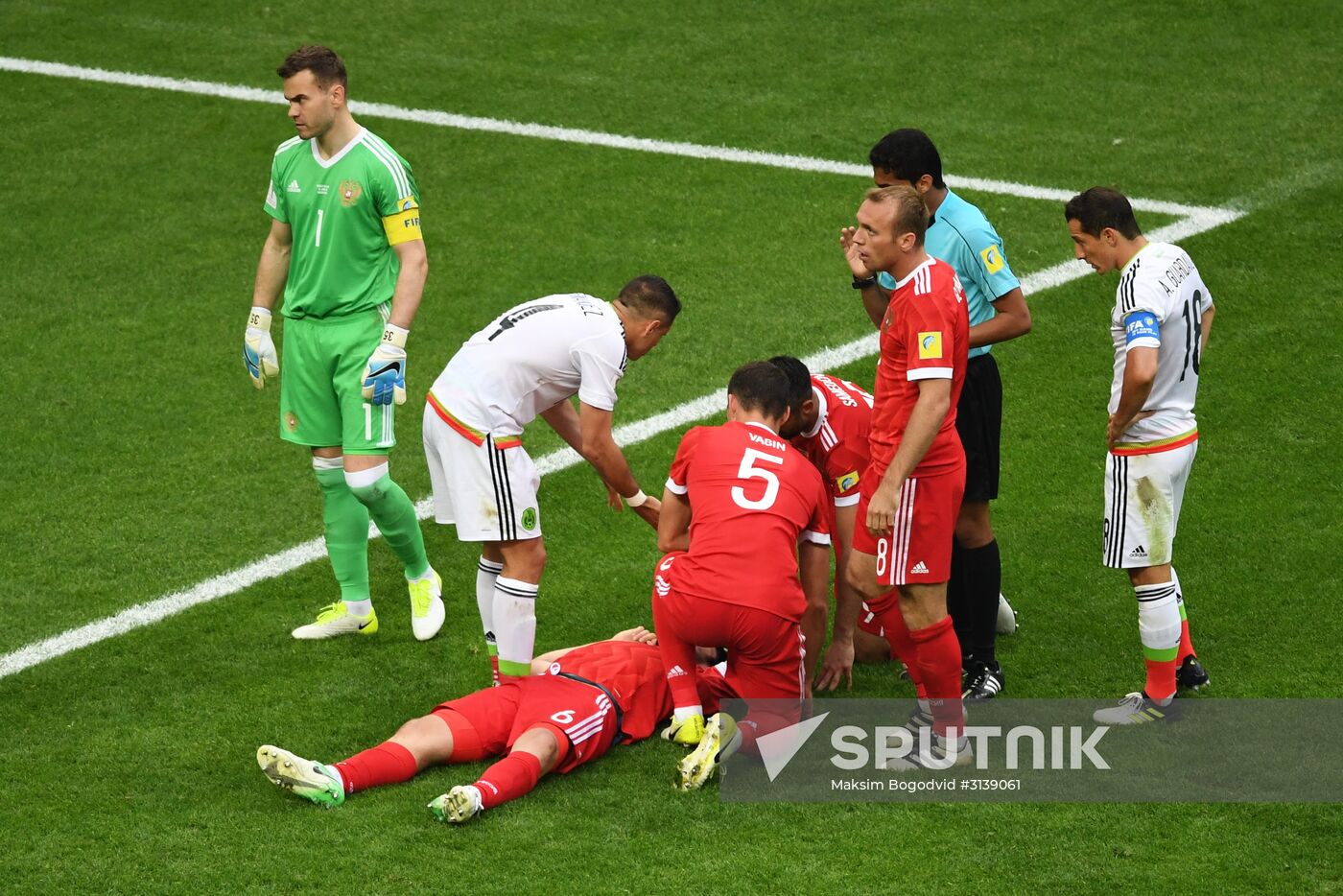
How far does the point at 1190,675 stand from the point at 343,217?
3.87 metres

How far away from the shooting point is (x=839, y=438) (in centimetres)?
628

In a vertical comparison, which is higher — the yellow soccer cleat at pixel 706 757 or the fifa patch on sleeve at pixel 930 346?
the fifa patch on sleeve at pixel 930 346

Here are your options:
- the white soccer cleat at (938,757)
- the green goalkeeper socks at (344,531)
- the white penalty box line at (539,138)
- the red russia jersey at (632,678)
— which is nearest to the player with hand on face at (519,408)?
the red russia jersey at (632,678)

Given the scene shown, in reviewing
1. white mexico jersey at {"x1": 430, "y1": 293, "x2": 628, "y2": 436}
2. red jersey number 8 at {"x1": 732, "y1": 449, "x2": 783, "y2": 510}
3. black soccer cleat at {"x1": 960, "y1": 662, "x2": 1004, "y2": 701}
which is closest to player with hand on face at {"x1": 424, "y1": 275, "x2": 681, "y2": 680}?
white mexico jersey at {"x1": 430, "y1": 293, "x2": 628, "y2": 436}

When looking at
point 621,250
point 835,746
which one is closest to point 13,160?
point 621,250

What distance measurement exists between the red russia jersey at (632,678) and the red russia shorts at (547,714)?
73 millimetres

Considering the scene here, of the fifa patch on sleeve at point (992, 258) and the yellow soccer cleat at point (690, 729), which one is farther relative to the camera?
the fifa patch on sleeve at point (992, 258)

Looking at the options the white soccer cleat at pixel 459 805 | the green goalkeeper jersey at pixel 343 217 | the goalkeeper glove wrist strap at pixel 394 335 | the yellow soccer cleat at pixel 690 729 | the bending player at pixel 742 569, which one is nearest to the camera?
the white soccer cleat at pixel 459 805

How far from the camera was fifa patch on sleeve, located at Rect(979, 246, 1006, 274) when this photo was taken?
612cm

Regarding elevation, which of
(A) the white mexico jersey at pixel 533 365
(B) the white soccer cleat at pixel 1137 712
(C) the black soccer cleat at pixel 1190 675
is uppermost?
(A) the white mexico jersey at pixel 533 365

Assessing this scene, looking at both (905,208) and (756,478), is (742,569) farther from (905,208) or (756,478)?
(905,208)

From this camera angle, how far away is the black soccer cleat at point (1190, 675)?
6203 mm

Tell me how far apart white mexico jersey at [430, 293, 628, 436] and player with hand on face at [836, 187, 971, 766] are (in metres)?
1.02

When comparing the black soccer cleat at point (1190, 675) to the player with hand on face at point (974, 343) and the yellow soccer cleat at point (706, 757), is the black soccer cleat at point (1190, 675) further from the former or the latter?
the yellow soccer cleat at point (706, 757)
